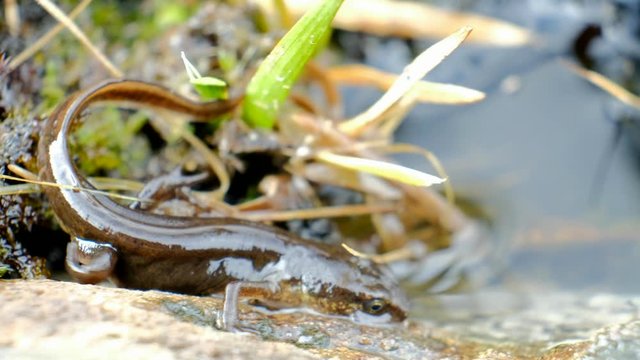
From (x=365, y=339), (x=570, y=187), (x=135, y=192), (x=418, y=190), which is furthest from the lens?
(x=570, y=187)

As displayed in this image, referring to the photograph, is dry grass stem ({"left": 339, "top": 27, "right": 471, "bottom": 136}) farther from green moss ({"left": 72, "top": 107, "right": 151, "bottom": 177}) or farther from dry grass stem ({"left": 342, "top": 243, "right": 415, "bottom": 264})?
green moss ({"left": 72, "top": 107, "right": 151, "bottom": 177})

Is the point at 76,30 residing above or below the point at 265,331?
above

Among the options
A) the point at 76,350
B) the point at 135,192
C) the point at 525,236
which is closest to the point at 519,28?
the point at 525,236

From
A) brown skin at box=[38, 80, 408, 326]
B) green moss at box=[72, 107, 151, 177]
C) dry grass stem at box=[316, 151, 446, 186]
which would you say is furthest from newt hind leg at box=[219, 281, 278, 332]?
green moss at box=[72, 107, 151, 177]

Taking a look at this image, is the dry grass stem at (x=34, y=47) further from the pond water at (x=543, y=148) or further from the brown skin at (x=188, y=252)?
the pond water at (x=543, y=148)

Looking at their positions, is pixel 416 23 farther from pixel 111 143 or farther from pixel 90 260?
pixel 90 260

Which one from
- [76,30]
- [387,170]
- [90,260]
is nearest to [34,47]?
[76,30]

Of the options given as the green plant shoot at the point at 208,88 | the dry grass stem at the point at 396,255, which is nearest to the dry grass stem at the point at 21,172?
the green plant shoot at the point at 208,88

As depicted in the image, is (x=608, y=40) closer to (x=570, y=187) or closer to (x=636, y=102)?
(x=636, y=102)
